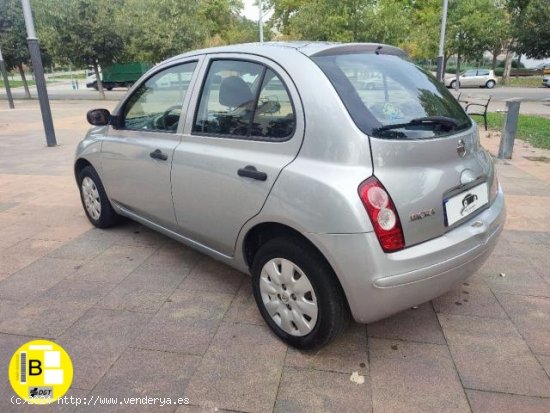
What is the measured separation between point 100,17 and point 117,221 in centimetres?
2012

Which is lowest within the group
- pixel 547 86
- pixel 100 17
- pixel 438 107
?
pixel 547 86

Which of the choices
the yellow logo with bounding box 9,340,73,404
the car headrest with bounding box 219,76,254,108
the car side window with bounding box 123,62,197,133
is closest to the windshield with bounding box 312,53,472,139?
the car headrest with bounding box 219,76,254,108

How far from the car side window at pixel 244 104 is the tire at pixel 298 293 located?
0.66 meters

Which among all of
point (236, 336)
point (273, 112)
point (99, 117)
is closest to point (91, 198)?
point (99, 117)

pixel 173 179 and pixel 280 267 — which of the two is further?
pixel 173 179

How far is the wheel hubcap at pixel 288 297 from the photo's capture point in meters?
A: 2.47

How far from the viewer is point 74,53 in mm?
21781

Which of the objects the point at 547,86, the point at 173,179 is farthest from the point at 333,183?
the point at 547,86

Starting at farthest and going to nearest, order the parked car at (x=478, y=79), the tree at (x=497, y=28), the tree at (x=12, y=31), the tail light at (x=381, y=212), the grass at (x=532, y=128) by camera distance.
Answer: the parked car at (x=478, y=79) < the tree at (x=497, y=28) < the tree at (x=12, y=31) < the grass at (x=532, y=128) < the tail light at (x=381, y=212)

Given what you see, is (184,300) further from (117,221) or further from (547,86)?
(547,86)

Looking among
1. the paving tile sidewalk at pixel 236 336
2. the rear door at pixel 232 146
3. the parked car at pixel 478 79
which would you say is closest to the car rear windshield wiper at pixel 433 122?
the rear door at pixel 232 146

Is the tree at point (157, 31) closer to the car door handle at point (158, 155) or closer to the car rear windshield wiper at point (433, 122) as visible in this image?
the car door handle at point (158, 155)

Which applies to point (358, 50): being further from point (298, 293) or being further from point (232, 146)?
point (298, 293)

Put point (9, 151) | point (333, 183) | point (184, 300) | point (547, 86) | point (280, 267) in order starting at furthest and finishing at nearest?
1. point (547, 86)
2. point (9, 151)
3. point (184, 300)
4. point (280, 267)
5. point (333, 183)
